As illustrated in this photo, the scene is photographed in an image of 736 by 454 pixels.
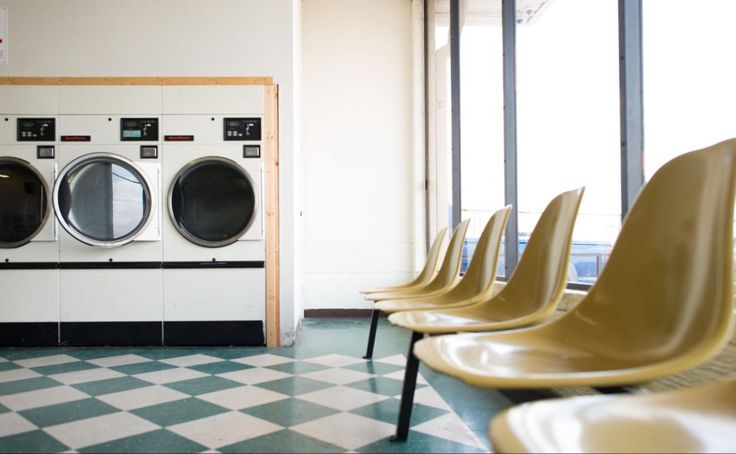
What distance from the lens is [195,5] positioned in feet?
13.4

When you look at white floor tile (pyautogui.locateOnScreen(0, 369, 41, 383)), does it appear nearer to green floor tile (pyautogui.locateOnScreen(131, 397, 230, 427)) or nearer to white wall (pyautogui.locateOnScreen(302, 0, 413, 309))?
green floor tile (pyautogui.locateOnScreen(131, 397, 230, 427))

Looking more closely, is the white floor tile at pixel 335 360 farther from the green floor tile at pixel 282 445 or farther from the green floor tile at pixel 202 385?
the green floor tile at pixel 282 445

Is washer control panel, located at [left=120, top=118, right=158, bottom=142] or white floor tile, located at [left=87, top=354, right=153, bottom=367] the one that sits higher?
washer control panel, located at [left=120, top=118, right=158, bottom=142]

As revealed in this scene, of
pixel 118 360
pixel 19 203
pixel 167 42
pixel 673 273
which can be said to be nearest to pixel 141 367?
pixel 118 360

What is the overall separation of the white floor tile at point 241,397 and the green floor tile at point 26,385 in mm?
887

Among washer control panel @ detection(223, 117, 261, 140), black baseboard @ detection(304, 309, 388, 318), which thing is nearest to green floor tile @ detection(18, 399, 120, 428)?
washer control panel @ detection(223, 117, 261, 140)

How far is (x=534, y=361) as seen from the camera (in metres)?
1.17

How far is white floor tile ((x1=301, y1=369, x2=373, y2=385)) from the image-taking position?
2.88 meters

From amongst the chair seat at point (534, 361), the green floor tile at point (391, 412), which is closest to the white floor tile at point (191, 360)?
the green floor tile at point (391, 412)

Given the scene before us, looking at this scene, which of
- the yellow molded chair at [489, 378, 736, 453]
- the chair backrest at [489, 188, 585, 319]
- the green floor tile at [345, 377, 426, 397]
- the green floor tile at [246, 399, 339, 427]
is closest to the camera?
the yellow molded chair at [489, 378, 736, 453]

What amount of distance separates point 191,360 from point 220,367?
0.32 metres

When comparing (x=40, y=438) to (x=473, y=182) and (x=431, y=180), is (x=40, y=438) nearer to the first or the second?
(x=473, y=182)

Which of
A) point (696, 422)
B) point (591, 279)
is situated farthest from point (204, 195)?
point (696, 422)

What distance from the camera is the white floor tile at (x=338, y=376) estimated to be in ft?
9.45
